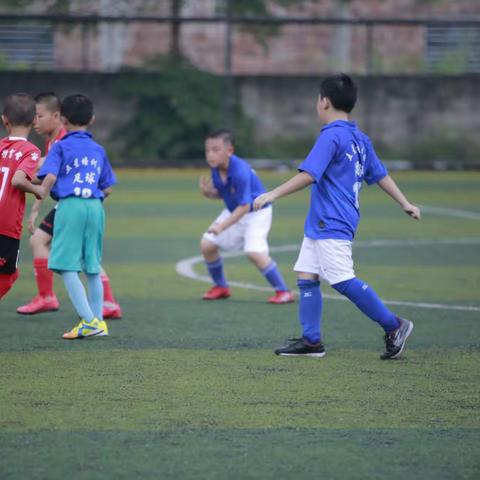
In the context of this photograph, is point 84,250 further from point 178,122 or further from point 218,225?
point 178,122

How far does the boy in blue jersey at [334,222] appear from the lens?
7012mm

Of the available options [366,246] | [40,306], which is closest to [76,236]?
[40,306]

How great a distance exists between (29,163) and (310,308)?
1902mm

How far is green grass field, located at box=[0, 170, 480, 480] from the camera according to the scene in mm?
4957

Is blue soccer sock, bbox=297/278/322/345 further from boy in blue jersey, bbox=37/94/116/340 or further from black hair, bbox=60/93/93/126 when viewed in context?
black hair, bbox=60/93/93/126

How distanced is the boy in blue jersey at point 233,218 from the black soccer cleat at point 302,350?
2104 millimetres

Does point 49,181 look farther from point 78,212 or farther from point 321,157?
point 321,157

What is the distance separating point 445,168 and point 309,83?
10.6ft

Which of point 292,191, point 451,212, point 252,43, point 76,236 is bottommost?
point 451,212

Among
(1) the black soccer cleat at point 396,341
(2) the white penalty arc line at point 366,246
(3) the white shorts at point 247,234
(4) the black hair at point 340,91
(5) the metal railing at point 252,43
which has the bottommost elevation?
(2) the white penalty arc line at point 366,246

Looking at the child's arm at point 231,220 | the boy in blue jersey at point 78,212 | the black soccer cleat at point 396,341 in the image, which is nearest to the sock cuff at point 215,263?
the child's arm at point 231,220

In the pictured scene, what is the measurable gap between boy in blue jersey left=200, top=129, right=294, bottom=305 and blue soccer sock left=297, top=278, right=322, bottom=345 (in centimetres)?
206

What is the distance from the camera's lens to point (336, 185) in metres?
7.07

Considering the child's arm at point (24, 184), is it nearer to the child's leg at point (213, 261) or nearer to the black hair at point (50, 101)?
the black hair at point (50, 101)
